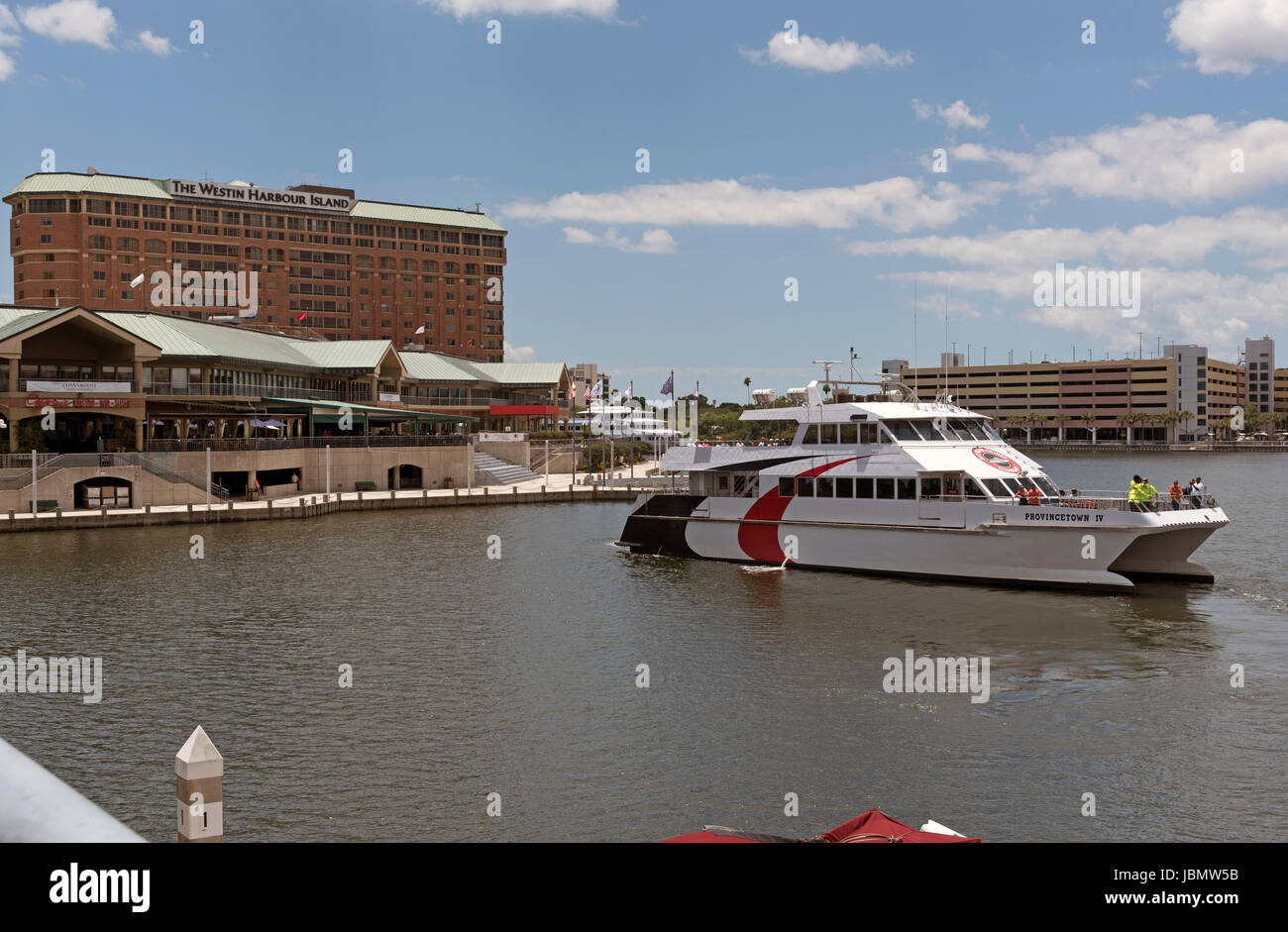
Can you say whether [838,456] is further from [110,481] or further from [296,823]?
[110,481]

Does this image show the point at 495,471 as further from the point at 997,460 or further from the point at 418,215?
the point at 418,215

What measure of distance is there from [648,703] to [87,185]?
160224 millimetres

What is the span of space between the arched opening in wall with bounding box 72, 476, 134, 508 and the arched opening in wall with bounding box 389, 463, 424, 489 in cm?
2155

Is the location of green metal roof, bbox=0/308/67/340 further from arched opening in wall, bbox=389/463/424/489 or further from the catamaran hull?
the catamaran hull

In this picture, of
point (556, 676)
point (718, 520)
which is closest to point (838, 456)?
point (718, 520)

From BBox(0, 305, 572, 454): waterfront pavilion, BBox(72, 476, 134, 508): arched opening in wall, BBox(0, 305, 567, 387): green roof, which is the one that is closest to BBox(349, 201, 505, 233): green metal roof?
BBox(0, 305, 567, 387): green roof

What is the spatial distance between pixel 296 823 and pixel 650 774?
6.64 m

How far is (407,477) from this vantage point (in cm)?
8856

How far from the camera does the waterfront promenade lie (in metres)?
61.9

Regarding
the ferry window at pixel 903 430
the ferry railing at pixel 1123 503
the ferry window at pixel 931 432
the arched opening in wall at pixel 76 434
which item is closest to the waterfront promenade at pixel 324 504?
the arched opening in wall at pixel 76 434

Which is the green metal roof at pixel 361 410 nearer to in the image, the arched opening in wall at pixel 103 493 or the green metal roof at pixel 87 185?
the arched opening in wall at pixel 103 493

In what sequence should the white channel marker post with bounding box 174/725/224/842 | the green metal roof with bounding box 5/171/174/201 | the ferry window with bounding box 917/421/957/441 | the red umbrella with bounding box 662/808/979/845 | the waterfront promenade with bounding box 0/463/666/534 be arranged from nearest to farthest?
the white channel marker post with bounding box 174/725/224/842 < the red umbrella with bounding box 662/808/979/845 < the ferry window with bounding box 917/421/957/441 < the waterfront promenade with bounding box 0/463/666/534 < the green metal roof with bounding box 5/171/174/201

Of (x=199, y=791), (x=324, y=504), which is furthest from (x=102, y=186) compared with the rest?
(x=199, y=791)
